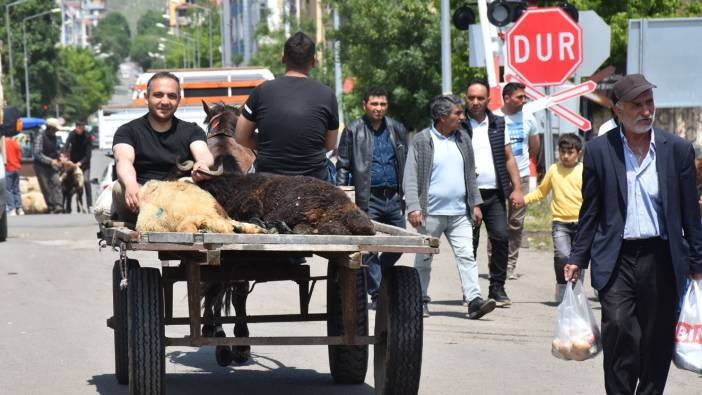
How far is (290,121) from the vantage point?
830cm

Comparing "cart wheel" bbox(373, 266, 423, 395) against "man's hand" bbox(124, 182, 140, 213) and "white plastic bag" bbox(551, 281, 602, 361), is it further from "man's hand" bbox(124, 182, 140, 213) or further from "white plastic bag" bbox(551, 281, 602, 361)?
"man's hand" bbox(124, 182, 140, 213)

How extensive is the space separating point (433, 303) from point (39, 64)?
269ft

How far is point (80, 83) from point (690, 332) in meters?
123

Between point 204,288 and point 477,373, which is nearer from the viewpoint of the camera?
point 204,288

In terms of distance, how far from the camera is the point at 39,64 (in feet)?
299

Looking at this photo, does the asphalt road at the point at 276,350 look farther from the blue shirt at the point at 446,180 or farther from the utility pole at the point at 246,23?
the utility pole at the point at 246,23

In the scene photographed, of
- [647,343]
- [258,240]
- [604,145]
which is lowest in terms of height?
[647,343]

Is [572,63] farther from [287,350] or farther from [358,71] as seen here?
[358,71]

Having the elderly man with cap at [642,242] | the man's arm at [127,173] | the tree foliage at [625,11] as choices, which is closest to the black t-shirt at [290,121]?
the man's arm at [127,173]

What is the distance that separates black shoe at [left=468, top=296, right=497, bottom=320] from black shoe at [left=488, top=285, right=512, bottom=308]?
821 millimetres

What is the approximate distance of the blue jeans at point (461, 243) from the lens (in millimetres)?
11102

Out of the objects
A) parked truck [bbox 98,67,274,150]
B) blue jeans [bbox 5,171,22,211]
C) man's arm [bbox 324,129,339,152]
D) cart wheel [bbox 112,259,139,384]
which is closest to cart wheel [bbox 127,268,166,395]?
cart wheel [bbox 112,259,139,384]

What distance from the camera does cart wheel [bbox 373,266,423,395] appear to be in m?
7.05

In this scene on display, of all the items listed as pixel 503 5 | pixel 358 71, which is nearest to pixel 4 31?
pixel 358 71
